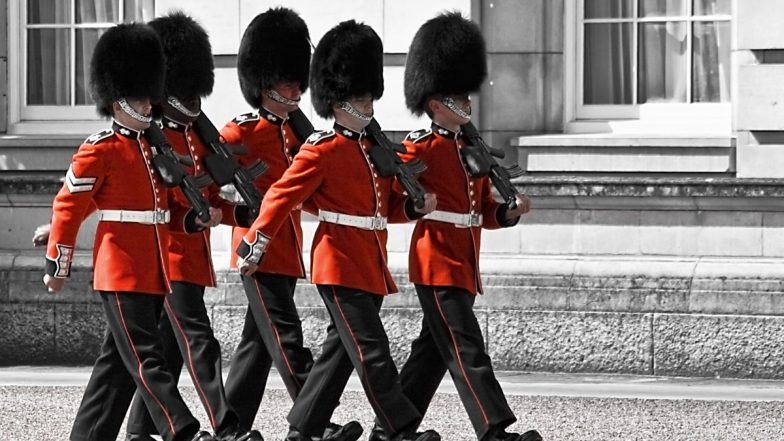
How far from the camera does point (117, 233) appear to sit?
775 centimetres

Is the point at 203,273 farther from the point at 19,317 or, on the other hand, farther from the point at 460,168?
the point at 19,317

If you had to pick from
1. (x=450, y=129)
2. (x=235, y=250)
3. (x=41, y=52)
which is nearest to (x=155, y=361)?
(x=235, y=250)

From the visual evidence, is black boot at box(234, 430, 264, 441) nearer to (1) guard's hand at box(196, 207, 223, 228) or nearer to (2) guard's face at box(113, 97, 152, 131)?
(1) guard's hand at box(196, 207, 223, 228)

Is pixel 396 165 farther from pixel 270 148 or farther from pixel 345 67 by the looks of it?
pixel 270 148

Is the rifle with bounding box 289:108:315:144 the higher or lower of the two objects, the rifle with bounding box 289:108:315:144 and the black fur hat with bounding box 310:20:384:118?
the lower

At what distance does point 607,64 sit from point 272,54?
121 inches

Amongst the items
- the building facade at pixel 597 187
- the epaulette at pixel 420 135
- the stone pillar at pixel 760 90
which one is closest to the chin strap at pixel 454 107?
the epaulette at pixel 420 135

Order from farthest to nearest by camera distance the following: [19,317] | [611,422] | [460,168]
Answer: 1. [19,317]
2. [611,422]
3. [460,168]

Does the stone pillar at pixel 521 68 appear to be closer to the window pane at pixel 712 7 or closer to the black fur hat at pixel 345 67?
the window pane at pixel 712 7

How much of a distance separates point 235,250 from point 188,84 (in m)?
0.73

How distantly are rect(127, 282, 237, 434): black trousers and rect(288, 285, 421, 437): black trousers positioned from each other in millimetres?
290

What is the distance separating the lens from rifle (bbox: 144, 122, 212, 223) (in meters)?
7.80

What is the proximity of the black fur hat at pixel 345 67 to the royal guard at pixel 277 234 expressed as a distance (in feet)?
1.31

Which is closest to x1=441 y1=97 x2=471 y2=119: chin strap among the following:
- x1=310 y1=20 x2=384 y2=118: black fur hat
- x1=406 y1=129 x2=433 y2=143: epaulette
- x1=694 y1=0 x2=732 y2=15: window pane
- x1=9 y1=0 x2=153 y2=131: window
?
x1=406 y1=129 x2=433 y2=143: epaulette
